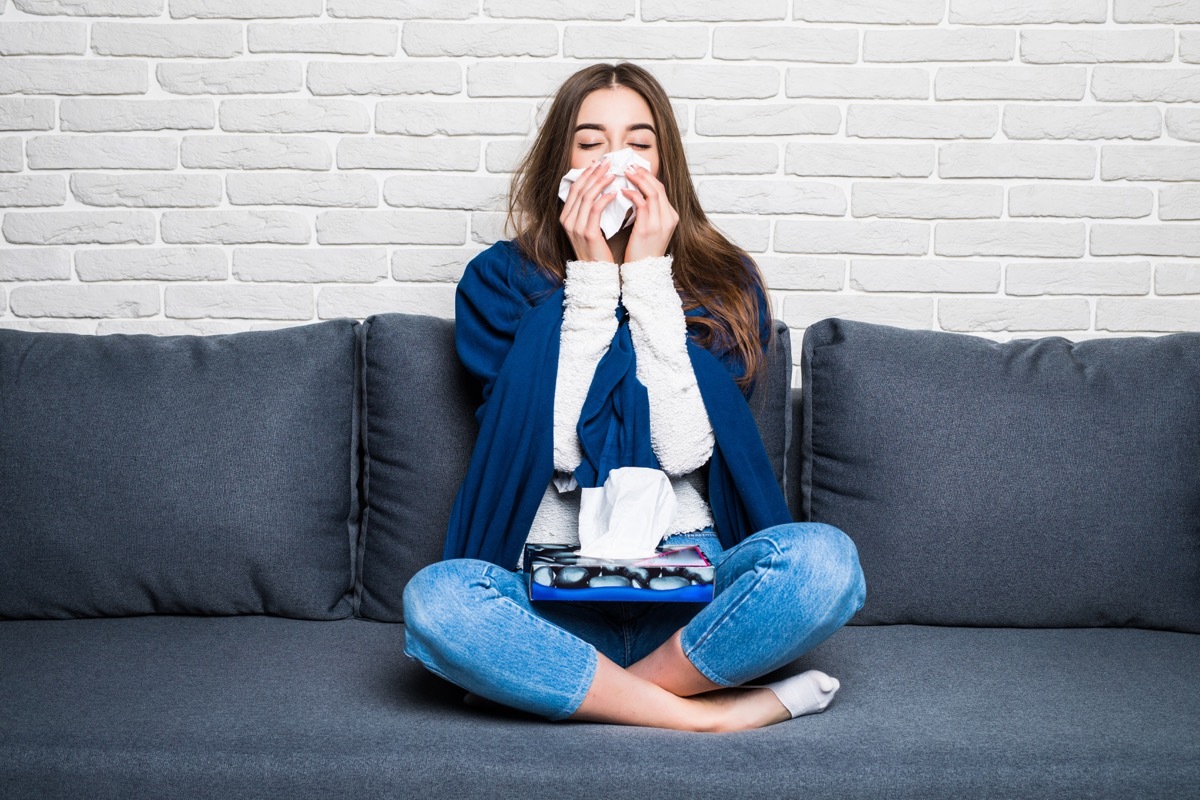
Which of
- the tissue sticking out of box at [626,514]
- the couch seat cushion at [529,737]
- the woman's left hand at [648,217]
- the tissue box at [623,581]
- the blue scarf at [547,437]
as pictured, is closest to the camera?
the couch seat cushion at [529,737]

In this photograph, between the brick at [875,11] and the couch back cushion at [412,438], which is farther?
the brick at [875,11]

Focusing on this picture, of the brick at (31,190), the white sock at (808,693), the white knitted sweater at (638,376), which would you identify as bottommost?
the white sock at (808,693)

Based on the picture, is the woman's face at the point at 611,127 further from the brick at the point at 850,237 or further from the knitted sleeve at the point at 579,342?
the brick at the point at 850,237

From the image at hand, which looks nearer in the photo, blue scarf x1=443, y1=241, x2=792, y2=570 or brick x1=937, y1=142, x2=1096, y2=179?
blue scarf x1=443, y1=241, x2=792, y2=570

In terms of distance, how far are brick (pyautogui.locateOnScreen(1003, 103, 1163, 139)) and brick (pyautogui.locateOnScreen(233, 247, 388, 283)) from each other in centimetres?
144

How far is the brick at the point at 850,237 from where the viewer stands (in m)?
2.34

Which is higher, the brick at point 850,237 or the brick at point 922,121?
the brick at point 922,121

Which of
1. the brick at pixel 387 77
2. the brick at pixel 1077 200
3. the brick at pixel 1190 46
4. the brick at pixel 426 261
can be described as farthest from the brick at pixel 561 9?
the brick at pixel 1190 46

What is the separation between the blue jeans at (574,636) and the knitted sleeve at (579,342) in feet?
1.10

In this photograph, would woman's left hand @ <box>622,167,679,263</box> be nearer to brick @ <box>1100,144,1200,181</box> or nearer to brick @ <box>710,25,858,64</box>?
brick @ <box>710,25,858,64</box>

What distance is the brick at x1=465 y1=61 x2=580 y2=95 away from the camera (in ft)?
7.54

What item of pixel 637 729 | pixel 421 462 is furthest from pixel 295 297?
pixel 637 729

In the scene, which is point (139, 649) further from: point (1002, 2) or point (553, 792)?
point (1002, 2)

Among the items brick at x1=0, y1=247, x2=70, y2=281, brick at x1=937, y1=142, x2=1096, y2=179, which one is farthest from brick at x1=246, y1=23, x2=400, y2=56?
brick at x1=937, y1=142, x2=1096, y2=179
